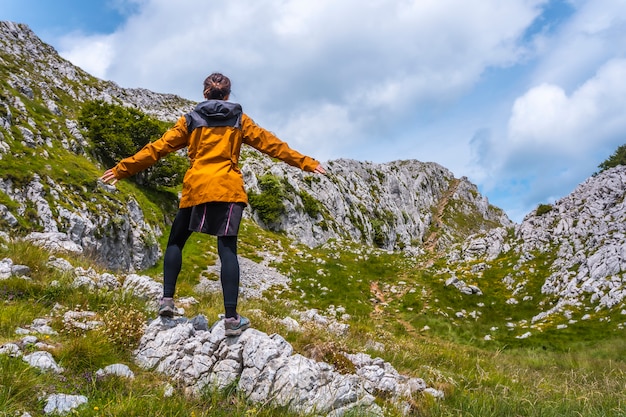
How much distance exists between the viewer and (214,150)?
560 centimetres

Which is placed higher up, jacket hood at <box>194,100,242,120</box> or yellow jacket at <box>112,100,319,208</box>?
jacket hood at <box>194,100,242,120</box>

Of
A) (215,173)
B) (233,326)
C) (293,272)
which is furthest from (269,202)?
(233,326)

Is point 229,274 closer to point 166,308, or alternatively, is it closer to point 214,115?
point 166,308

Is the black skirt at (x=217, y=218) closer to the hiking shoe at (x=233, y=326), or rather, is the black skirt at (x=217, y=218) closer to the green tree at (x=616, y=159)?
the hiking shoe at (x=233, y=326)

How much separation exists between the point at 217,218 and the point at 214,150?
1.07 meters

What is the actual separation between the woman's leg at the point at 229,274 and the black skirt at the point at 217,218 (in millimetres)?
172

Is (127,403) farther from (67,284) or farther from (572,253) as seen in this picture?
(572,253)

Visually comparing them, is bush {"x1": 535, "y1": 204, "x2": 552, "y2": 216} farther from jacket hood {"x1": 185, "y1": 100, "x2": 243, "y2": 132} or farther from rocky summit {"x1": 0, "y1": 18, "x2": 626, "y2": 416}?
jacket hood {"x1": 185, "y1": 100, "x2": 243, "y2": 132}

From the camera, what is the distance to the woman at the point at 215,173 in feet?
17.8

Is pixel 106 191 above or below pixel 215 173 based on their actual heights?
above

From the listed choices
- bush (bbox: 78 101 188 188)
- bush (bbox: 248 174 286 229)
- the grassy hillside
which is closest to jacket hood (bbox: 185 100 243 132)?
the grassy hillside

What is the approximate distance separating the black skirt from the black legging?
173 millimetres

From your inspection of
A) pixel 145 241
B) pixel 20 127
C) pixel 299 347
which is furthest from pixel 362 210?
pixel 299 347

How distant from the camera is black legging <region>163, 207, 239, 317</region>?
→ 538 centimetres
